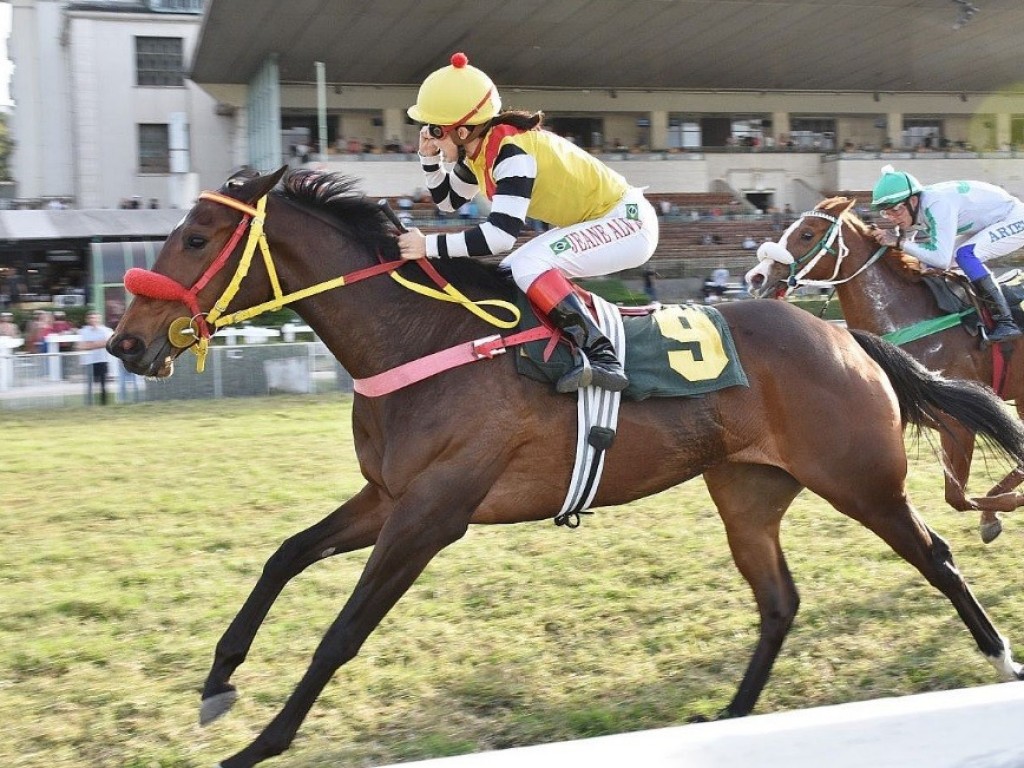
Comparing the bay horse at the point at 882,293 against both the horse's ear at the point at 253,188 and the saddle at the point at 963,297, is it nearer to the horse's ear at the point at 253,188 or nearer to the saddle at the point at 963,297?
the saddle at the point at 963,297

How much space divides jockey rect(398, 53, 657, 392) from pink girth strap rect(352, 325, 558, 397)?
0.22 metres

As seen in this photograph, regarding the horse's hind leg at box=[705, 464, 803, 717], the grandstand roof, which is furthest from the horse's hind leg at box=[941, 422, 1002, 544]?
the grandstand roof

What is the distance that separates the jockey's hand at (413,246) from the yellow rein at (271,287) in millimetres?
89

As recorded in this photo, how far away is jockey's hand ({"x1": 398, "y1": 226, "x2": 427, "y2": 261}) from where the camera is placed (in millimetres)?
3971

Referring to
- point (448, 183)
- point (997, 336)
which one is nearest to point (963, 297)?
point (997, 336)

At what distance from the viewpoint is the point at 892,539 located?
4227mm

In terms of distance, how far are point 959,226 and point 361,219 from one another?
4.51 meters

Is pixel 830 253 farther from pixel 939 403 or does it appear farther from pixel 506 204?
pixel 506 204

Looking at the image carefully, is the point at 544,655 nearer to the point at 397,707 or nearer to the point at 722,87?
the point at 397,707

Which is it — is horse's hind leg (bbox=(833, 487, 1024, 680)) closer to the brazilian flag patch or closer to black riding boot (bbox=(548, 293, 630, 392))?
black riding boot (bbox=(548, 293, 630, 392))

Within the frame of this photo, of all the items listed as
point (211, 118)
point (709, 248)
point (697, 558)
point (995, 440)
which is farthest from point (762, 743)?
point (211, 118)

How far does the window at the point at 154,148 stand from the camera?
32750 millimetres

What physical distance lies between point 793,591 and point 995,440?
108 centimetres

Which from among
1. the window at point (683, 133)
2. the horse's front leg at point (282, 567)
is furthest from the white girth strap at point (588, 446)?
the window at point (683, 133)
